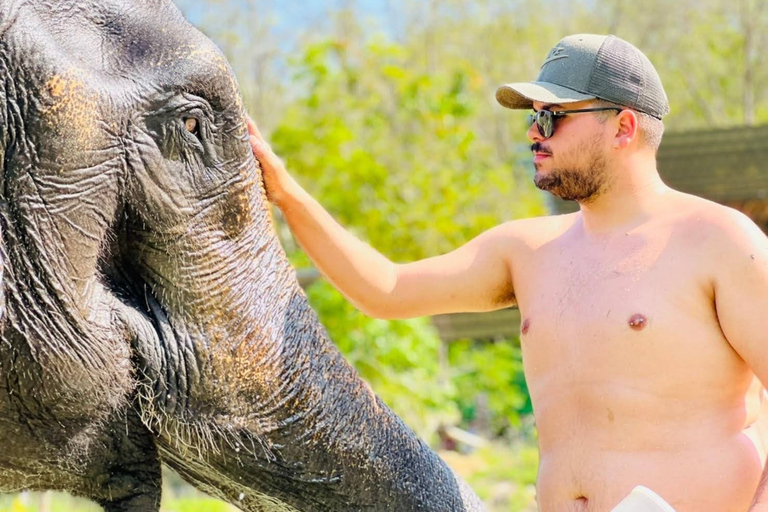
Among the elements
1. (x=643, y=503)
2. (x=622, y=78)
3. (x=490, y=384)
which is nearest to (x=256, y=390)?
(x=643, y=503)

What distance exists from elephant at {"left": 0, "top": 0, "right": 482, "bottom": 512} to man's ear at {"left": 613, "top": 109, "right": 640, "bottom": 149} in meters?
0.84

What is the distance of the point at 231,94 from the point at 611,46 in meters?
0.93

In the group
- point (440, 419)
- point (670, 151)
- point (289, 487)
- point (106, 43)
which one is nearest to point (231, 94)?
point (106, 43)

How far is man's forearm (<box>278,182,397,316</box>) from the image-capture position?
2844mm

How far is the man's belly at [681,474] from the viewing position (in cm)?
252

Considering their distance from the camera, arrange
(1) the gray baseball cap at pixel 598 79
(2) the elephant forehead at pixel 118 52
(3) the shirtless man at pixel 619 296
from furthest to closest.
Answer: (1) the gray baseball cap at pixel 598 79 < (3) the shirtless man at pixel 619 296 < (2) the elephant forehead at pixel 118 52

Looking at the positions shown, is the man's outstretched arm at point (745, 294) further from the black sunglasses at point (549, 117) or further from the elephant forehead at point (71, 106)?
the elephant forehead at point (71, 106)

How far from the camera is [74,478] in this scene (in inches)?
86.7

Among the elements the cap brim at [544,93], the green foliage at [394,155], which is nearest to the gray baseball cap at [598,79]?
the cap brim at [544,93]

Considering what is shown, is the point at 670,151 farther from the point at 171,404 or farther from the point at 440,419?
→ the point at 171,404

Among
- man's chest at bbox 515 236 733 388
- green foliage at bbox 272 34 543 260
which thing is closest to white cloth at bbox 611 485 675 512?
man's chest at bbox 515 236 733 388

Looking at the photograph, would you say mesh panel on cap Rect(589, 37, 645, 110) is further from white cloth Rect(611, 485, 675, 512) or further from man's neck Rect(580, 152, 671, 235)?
white cloth Rect(611, 485, 675, 512)

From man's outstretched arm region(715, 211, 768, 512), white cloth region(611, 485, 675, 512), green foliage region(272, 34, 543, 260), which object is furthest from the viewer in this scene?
green foliage region(272, 34, 543, 260)

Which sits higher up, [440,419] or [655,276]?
[655,276]
